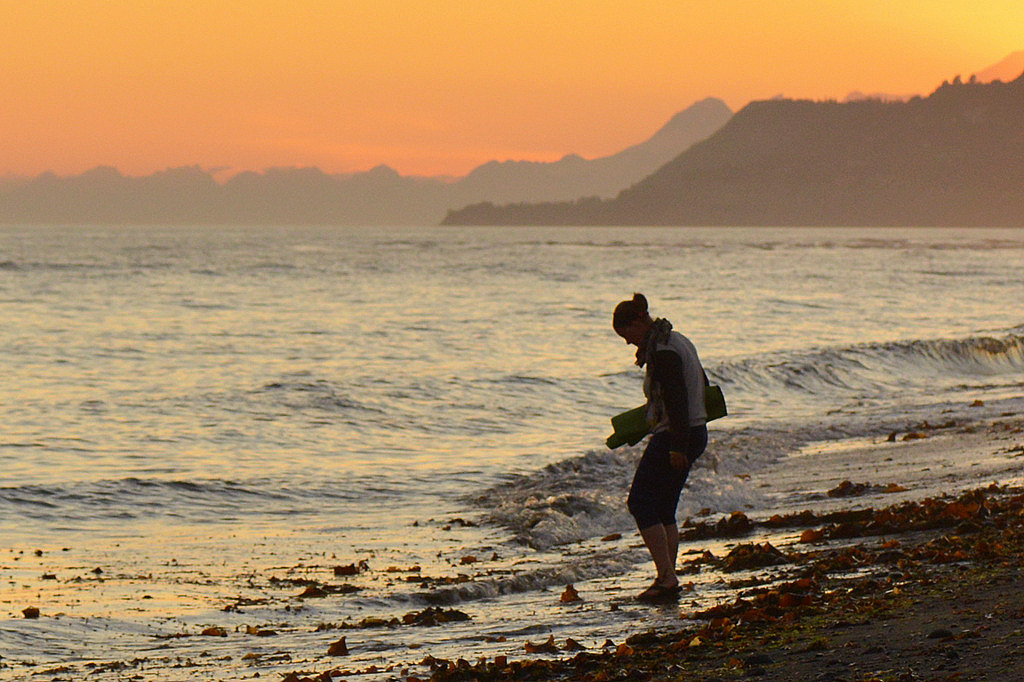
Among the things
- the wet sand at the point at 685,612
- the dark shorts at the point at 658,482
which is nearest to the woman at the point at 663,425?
the dark shorts at the point at 658,482

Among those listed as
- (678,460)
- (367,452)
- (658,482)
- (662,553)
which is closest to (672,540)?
(662,553)

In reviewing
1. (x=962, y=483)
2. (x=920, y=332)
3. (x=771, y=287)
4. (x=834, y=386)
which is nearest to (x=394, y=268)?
(x=771, y=287)

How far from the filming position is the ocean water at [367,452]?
7.00 m

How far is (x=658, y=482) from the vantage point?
706 cm

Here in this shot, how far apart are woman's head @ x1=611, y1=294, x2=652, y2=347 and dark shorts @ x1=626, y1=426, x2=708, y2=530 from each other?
649 millimetres

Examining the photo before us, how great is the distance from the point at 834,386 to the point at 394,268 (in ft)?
186

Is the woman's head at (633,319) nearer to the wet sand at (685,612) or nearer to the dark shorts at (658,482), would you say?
the dark shorts at (658,482)

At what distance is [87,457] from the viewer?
13883 mm

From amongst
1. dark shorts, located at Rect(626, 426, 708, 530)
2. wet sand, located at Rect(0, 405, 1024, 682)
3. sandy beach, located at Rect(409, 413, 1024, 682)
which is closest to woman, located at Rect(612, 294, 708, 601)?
dark shorts, located at Rect(626, 426, 708, 530)

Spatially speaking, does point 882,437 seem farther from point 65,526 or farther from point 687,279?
point 687,279

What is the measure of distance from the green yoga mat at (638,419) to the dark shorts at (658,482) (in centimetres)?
10

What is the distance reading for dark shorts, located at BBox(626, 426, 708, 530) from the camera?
22.9ft

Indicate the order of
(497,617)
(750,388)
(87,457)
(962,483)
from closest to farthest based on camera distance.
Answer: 1. (497,617)
2. (962,483)
3. (87,457)
4. (750,388)

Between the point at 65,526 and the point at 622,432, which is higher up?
the point at 622,432
